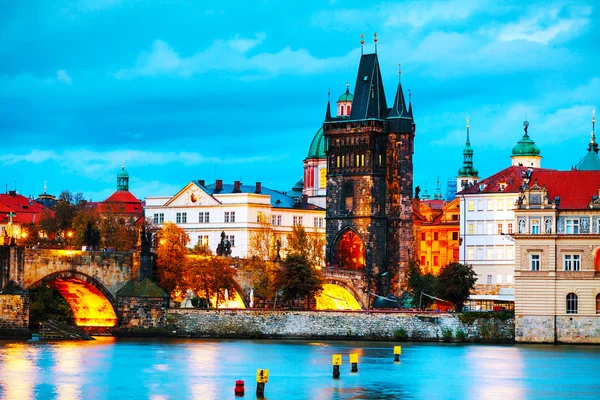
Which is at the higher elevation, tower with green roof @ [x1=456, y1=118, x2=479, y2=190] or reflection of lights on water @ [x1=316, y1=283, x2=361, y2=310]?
tower with green roof @ [x1=456, y1=118, x2=479, y2=190]

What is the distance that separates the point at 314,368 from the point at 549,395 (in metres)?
13.8

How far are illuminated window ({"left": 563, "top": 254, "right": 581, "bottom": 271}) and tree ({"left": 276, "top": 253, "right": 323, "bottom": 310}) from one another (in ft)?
72.0

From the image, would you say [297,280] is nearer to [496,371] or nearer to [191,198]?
[191,198]

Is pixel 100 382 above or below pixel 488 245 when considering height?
below

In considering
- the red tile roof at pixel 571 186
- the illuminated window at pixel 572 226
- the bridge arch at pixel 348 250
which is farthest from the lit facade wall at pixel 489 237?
the illuminated window at pixel 572 226

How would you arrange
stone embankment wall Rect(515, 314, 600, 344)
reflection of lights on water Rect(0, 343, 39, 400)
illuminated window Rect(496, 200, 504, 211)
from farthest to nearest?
illuminated window Rect(496, 200, 504, 211) < stone embankment wall Rect(515, 314, 600, 344) < reflection of lights on water Rect(0, 343, 39, 400)

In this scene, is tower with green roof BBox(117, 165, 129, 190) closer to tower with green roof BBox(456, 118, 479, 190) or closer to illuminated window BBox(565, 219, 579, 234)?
tower with green roof BBox(456, 118, 479, 190)

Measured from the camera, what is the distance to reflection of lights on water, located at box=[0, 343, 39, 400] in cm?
6747

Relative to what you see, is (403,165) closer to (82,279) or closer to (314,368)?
(82,279)

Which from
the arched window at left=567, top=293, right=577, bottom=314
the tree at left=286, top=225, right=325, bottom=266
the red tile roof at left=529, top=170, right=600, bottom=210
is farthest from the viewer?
the tree at left=286, top=225, right=325, bottom=266

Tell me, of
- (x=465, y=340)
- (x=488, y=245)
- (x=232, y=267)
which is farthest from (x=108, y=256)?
(x=488, y=245)

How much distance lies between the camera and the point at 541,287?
96250 mm

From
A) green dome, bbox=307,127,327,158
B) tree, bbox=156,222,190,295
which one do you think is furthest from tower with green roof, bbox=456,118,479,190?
tree, bbox=156,222,190,295

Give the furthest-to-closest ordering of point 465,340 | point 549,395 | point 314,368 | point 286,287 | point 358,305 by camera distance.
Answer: point 358,305, point 286,287, point 465,340, point 314,368, point 549,395
